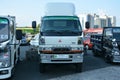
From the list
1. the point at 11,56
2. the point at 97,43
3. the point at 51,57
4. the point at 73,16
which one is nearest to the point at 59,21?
the point at 73,16

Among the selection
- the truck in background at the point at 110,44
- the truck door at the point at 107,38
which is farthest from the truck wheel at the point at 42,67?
the truck door at the point at 107,38

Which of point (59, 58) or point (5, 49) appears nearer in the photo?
point (5, 49)

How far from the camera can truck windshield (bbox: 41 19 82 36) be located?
43.9 feet

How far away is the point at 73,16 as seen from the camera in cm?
1451

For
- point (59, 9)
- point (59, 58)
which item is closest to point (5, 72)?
point (59, 58)

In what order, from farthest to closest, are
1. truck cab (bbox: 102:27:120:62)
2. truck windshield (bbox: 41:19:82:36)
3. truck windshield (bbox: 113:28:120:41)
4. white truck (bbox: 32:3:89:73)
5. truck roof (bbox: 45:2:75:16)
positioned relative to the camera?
truck windshield (bbox: 113:28:120:41) → truck cab (bbox: 102:27:120:62) → truck roof (bbox: 45:2:75:16) → truck windshield (bbox: 41:19:82:36) → white truck (bbox: 32:3:89:73)

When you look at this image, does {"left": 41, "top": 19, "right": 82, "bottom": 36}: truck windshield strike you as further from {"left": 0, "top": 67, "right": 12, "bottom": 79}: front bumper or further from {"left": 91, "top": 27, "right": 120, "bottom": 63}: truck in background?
{"left": 91, "top": 27, "right": 120, "bottom": 63}: truck in background

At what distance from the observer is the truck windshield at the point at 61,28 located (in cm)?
1337

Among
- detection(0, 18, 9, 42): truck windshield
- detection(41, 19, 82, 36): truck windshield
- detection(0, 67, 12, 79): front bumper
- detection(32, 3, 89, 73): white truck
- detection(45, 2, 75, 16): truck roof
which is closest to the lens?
detection(0, 67, 12, 79): front bumper

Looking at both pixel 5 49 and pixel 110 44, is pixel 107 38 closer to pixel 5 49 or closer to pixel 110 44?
pixel 110 44

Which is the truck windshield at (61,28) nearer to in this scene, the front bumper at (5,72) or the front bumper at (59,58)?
the front bumper at (59,58)

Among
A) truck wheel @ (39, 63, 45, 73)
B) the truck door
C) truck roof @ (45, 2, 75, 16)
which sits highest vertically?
truck roof @ (45, 2, 75, 16)

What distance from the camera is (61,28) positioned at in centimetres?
1378

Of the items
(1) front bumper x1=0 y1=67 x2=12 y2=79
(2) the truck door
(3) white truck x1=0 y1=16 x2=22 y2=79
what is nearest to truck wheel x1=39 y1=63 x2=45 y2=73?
(3) white truck x1=0 y1=16 x2=22 y2=79
